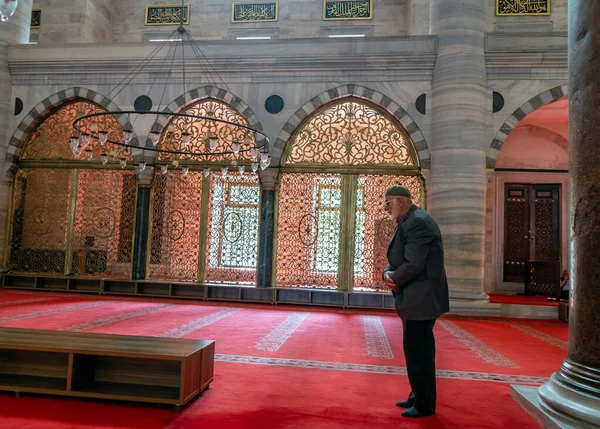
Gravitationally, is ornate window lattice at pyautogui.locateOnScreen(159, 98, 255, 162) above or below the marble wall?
below

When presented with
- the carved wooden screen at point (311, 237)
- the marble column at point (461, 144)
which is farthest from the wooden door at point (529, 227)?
the carved wooden screen at point (311, 237)

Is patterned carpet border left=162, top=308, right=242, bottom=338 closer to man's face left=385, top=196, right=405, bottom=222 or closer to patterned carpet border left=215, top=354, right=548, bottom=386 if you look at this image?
patterned carpet border left=215, top=354, right=548, bottom=386

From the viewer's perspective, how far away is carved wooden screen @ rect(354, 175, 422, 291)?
7438 millimetres

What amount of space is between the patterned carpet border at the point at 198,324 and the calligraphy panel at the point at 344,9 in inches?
269

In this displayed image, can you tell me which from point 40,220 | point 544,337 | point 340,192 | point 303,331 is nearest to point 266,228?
point 340,192

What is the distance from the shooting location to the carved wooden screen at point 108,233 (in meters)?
8.02

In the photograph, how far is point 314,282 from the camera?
755 centimetres

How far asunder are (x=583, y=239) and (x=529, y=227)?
7702mm

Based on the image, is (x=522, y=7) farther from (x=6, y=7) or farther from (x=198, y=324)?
(x=6, y=7)

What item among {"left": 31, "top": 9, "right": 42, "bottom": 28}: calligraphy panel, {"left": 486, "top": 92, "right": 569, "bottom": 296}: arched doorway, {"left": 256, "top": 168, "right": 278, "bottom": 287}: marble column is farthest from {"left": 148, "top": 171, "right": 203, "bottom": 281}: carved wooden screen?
{"left": 31, "top": 9, "right": 42, "bottom": 28}: calligraphy panel

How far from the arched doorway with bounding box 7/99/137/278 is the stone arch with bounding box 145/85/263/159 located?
789 millimetres

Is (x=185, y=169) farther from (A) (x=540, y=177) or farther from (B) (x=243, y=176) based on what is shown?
(A) (x=540, y=177)

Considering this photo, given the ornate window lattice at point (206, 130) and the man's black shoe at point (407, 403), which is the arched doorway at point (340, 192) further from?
the man's black shoe at point (407, 403)

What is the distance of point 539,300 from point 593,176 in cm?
637
